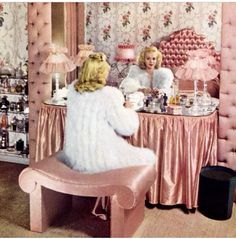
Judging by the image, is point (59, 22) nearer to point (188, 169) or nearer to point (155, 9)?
point (155, 9)

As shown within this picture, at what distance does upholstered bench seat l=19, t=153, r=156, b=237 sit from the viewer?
3283mm

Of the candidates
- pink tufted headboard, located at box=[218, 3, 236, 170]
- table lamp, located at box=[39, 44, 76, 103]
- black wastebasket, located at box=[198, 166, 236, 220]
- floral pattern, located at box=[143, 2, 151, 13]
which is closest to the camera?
black wastebasket, located at box=[198, 166, 236, 220]

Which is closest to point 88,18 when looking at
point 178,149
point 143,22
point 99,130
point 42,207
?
point 143,22

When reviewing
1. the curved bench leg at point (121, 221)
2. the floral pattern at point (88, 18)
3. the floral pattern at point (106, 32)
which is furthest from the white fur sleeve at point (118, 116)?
the floral pattern at point (88, 18)

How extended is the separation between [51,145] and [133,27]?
8.34ft

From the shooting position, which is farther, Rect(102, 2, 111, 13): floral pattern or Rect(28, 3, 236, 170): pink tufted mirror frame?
Rect(102, 2, 111, 13): floral pattern

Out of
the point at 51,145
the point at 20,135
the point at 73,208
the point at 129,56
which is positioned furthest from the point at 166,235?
the point at 129,56

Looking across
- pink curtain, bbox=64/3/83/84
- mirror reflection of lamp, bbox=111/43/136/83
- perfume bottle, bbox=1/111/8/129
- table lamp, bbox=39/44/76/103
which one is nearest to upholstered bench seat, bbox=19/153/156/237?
table lamp, bbox=39/44/76/103

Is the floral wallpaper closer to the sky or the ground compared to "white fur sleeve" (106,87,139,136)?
closer to the sky

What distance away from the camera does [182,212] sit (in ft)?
13.5

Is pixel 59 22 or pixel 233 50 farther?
pixel 59 22

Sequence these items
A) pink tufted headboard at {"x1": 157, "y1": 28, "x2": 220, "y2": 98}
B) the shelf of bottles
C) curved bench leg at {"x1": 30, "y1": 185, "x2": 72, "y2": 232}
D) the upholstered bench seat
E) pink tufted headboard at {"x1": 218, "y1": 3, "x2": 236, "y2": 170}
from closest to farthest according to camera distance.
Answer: the upholstered bench seat
curved bench leg at {"x1": 30, "y1": 185, "x2": 72, "y2": 232}
pink tufted headboard at {"x1": 218, "y1": 3, "x2": 236, "y2": 170}
the shelf of bottles
pink tufted headboard at {"x1": 157, "y1": 28, "x2": 220, "y2": 98}

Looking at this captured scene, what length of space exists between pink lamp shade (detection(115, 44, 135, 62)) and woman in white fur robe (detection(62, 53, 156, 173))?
8.95ft

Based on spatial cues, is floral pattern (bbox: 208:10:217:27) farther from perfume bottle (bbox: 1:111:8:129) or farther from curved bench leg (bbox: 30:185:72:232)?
curved bench leg (bbox: 30:185:72:232)
